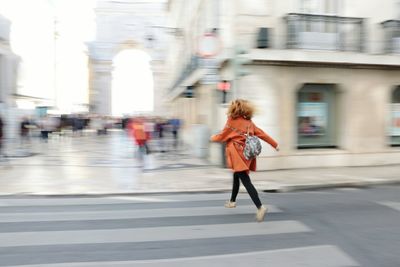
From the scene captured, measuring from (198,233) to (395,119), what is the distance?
10.3 m

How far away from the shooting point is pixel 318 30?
12.8 meters

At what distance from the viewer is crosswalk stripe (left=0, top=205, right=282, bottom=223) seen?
245 inches

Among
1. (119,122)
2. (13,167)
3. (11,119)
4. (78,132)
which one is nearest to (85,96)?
(119,122)

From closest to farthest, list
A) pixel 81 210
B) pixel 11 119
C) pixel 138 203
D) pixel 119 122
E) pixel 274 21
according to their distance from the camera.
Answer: pixel 81 210, pixel 138 203, pixel 274 21, pixel 11 119, pixel 119 122

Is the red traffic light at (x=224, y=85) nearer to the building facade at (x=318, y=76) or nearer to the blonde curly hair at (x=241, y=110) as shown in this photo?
the building facade at (x=318, y=76)

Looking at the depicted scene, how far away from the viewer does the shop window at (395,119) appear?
13.5 m

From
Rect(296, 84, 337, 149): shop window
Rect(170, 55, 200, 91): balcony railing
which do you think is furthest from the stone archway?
Rect(296, 84, 337, 149): shop window

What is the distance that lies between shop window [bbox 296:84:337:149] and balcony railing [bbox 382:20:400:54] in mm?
1943

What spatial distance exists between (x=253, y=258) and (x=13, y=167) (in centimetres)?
1036

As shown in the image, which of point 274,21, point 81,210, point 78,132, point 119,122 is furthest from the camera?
point 119,122

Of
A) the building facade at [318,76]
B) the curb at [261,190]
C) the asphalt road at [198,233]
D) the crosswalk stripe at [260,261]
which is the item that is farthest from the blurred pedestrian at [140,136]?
the crosswalk stripe at [260,261]

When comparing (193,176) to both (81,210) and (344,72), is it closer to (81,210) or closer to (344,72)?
(81,210)

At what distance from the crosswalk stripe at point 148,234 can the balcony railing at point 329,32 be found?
26.0ft

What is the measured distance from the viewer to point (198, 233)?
532 centimetres
